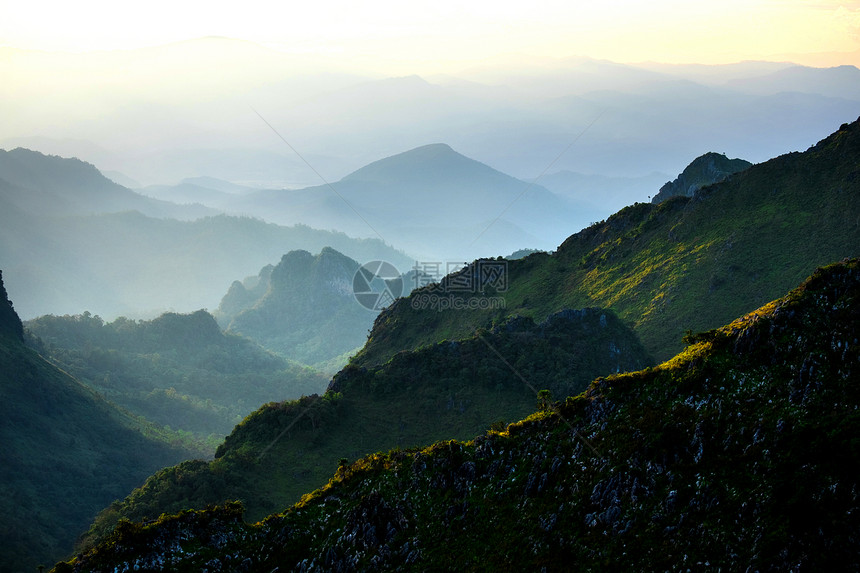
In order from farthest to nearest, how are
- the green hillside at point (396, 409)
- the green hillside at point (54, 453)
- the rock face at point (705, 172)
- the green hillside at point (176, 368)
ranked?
1. the green hillside at point (176, 368)
2. the rock face at point (705, 172)
3. the green hillside at point (54, 453)
4. the green hillside at point (396, 409)

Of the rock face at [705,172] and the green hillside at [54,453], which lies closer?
the green hillside at [54,453]

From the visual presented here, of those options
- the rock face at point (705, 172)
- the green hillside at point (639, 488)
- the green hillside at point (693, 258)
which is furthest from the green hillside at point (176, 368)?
the rock face at point (705, 172)

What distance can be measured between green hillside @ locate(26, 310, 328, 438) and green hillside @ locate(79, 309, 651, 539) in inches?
2570

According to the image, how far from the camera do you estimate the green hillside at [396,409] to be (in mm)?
53781

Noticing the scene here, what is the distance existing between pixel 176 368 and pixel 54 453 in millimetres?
75684

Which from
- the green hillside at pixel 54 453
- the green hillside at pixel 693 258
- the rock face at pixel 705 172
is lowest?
the green hillside at pixel 54 453

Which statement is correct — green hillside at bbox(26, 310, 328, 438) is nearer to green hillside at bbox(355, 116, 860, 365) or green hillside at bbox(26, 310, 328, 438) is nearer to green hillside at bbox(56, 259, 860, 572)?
green hillside at bbox(355, 116, 860, 365)

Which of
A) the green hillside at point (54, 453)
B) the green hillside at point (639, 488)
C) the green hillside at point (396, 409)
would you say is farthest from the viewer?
the green hillside at point (54, 453)

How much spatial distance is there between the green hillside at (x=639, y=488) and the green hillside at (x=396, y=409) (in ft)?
65.3

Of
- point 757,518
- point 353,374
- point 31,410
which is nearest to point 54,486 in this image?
point 31,410

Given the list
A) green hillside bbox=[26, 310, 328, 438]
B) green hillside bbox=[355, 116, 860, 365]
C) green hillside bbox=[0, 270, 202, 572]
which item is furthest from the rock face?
green hillside bbox=[0, 270, 202, 572]

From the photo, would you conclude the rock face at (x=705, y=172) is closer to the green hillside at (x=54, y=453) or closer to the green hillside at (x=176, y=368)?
the green hillside at (x=176, y=368)

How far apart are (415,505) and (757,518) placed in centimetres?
1659

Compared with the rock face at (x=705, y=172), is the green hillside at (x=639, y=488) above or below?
below
